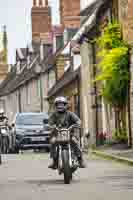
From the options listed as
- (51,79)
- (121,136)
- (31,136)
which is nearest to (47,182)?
(121,136)

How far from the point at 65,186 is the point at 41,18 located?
6587 cm

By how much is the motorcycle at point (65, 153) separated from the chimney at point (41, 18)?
63096 millimetres

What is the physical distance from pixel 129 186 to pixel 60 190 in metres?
1.30

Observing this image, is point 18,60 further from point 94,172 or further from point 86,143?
point 94,172

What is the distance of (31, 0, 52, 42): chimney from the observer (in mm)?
79500

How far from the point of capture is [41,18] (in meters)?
80.0

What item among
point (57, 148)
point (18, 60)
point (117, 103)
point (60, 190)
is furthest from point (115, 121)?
point (18, 60)

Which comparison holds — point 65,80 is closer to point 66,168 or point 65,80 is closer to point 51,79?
point 51,79

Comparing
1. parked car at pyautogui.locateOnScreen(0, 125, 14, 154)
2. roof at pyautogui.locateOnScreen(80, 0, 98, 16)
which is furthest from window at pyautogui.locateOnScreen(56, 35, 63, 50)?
parked car at pyautogui.locateOnScreen(0, 125, 14, 154)

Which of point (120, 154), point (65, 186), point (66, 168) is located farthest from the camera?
point (120, 154)

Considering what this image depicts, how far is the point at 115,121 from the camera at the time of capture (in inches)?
1460

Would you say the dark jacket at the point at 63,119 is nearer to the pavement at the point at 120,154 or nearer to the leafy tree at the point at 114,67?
the pavement at the point at 120,154

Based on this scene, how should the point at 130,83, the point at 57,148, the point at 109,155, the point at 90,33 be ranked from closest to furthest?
the point at 57,148
the point at 109,155
the point at 130,83
the point at 90,33

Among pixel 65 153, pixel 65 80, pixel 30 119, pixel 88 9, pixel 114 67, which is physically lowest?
pixel 65 153
